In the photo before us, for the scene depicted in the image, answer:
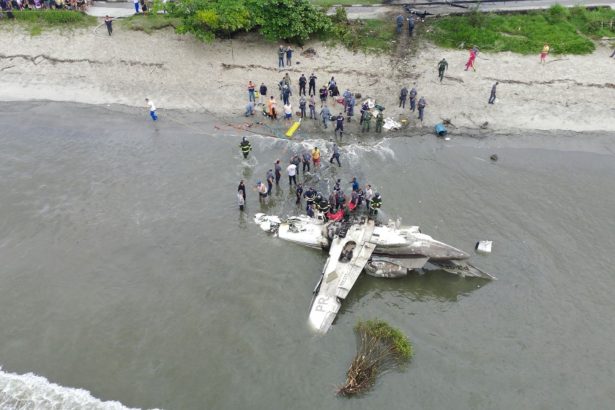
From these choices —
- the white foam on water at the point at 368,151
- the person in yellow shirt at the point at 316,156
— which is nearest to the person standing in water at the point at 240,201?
the person in yellow shirt at the point at 316,156

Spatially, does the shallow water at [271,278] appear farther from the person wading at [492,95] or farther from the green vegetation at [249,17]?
the green vegetation at [249,17]

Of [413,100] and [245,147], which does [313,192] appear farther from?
[413,100]

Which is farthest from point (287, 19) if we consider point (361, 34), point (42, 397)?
point (42, 397)

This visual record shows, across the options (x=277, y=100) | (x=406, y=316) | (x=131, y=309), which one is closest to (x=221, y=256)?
(x=131, y=309)

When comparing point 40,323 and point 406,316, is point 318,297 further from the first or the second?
point 40,323

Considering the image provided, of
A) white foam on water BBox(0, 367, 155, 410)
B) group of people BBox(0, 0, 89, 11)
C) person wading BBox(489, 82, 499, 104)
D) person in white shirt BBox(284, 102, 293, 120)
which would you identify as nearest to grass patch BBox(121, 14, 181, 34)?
group of people BBox(0, 0, 89, 11)

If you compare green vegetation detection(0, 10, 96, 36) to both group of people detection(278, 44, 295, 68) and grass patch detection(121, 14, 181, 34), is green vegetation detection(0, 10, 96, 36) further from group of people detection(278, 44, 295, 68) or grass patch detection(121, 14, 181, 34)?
group of people detection(278, 44, 295, 68)
